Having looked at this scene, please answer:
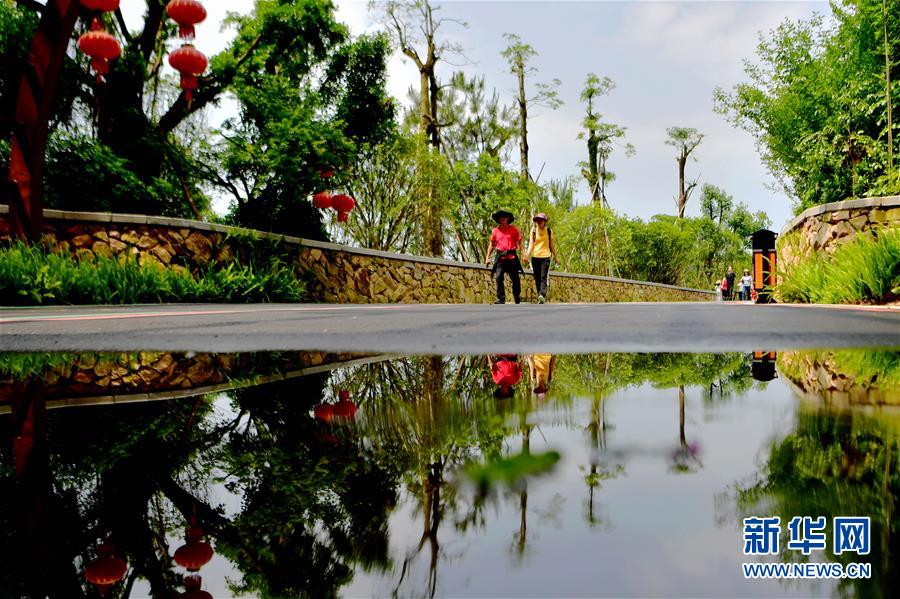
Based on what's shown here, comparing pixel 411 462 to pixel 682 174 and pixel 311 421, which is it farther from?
pixel 682 174

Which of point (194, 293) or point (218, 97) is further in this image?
point (218, 97)

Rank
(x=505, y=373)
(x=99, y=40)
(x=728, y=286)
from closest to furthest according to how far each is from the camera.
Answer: (x=505, y=373), (x=99, y=40), (x=728, y=286)

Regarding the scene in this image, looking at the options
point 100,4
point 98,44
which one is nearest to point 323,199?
point 98,44

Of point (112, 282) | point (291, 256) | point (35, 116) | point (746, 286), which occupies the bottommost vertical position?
point (112, 282)

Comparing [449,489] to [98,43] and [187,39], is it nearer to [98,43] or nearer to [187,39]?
[98,43]

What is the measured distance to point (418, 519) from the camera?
1.56 feet

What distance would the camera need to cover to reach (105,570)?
421 mm

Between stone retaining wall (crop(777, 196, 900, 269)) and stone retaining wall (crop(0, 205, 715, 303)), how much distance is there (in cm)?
711

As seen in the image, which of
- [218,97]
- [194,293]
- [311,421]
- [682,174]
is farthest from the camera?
[682,174]

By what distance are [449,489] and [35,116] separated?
A: 8796 millimetres

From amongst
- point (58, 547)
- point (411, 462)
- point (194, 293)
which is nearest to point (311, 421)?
point (411, 462)

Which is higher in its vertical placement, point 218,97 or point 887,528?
point 218,97

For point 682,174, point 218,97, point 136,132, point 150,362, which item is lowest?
point 150,362

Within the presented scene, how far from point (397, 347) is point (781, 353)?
1259mm
